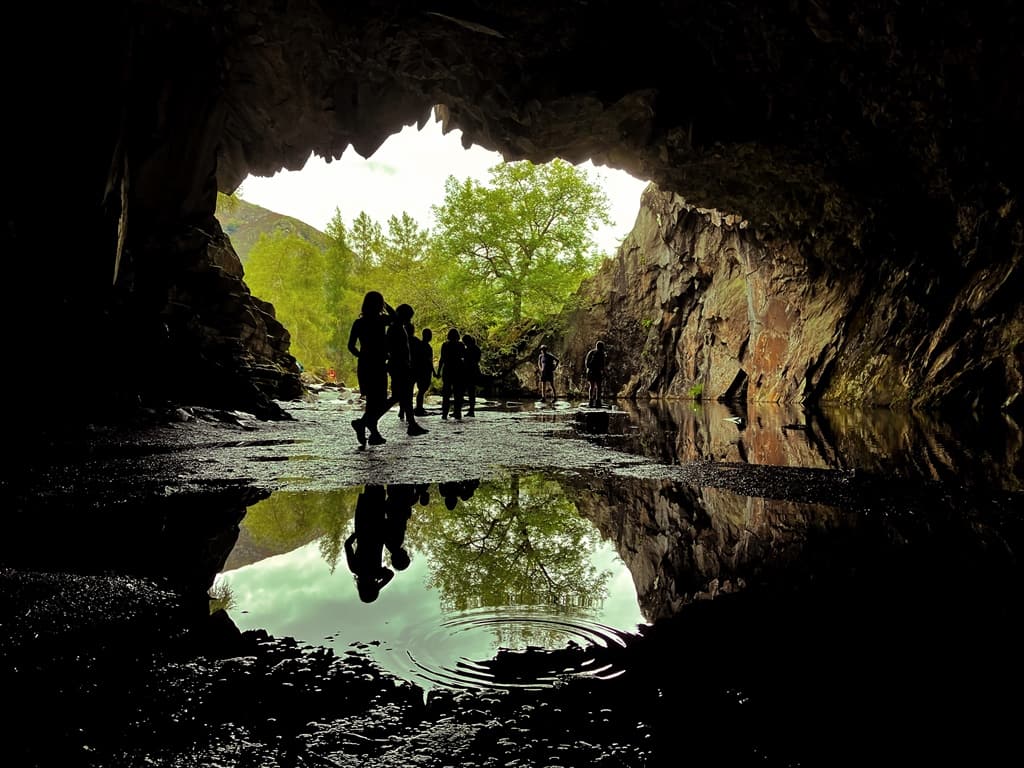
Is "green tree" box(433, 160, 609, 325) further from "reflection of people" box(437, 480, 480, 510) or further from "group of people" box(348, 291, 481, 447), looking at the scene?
"reflection of people" box(437, 480, 480, 510)

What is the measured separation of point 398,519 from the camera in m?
3.79

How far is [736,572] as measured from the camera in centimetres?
262

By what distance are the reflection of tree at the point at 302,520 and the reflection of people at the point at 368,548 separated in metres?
0.06

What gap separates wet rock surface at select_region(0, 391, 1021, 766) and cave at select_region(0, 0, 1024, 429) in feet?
28.0

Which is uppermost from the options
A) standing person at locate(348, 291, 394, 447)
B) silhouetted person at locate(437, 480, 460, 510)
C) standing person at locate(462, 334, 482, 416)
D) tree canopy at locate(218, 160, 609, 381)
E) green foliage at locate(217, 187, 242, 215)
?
tree canopy at locate(218, 160, 609, 381)

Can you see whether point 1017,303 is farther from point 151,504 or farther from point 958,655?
point 151,504

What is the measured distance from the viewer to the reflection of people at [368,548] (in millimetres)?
2568

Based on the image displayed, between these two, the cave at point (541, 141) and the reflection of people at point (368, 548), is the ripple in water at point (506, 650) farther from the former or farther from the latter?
the cave at point (541, 141)

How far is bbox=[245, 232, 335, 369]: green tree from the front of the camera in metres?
50.1

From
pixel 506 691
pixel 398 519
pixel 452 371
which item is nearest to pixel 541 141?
pixel 452 371

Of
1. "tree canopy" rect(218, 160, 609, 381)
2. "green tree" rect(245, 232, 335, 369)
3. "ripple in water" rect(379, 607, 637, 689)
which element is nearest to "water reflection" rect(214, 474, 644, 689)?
"ripple in water" rect(379, 607, 637, 689)

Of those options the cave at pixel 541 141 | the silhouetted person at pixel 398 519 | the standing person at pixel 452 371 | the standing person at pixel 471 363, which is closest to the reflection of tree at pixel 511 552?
the silhouetted person at pixel 398 519

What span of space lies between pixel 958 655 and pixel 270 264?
179 feet

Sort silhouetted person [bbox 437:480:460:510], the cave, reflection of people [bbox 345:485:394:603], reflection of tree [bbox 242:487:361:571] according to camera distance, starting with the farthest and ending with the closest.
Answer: the cave, silhouetted person [bbox 437:480:460:510], reflection of tree [bbox 242:487:361:571], reflection of people [bbox 345:485:394:603]
